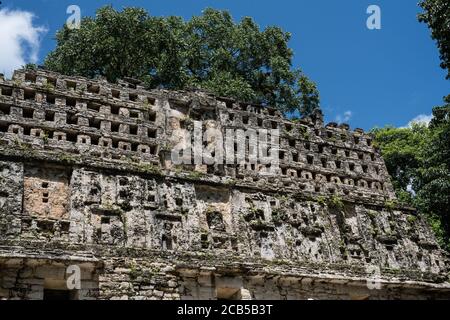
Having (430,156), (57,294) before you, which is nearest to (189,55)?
(430,156)

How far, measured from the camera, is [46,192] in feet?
47.8

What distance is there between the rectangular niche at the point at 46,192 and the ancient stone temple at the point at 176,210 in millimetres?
29

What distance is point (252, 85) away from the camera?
27766 millimetres

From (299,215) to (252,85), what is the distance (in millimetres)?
11620

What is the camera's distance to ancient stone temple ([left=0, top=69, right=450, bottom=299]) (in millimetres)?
Result: 13508

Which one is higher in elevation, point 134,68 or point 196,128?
point 134,68

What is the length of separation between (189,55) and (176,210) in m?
13.1

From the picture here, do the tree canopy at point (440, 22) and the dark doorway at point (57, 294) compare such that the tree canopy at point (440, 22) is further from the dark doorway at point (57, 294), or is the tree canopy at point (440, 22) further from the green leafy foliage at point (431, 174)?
the dark doorway at point (57, 294)

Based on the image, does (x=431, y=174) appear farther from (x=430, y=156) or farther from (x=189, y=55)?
(x=189, y=55)

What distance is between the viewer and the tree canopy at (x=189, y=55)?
83.6ft

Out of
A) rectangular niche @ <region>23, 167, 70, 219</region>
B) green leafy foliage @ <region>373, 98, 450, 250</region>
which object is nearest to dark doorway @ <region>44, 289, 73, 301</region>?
rectangular niche @ <region>23, 167, 70, 219</region>

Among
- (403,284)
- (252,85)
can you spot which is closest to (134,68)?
(252,85)

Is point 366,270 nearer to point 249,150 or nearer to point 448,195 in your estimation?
point 249,150

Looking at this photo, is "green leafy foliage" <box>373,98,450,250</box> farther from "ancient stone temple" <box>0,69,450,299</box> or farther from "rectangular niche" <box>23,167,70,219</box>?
"rectangular niche" <box>23,167,70,219</box>
